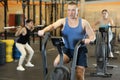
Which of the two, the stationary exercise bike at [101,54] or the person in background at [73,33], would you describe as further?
the stationary exercise bike at [101,54]

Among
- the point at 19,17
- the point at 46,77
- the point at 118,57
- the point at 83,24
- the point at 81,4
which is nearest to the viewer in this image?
the point at 46,77

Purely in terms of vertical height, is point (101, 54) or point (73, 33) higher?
point (73, 33)

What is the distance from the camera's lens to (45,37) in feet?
13.0

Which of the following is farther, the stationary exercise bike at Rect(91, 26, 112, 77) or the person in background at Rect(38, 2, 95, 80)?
the stationary exercise bike at Rect(91, 26, 112, 77)

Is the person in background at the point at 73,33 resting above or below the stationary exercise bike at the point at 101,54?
above

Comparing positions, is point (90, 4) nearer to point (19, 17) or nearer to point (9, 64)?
point (19, 17)

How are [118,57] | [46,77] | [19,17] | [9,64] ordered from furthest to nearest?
[19,17] → [118,57] → [9,64] → [46,77]

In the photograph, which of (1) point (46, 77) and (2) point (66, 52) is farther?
(2) point (66, 52)

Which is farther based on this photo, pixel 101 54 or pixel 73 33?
pixel 101 54

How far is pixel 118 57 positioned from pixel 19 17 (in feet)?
24.3

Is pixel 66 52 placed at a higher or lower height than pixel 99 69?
higher

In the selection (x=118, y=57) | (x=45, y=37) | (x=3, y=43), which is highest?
(x=45, y=37)

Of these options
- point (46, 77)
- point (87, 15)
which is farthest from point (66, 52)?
point (87, 15)

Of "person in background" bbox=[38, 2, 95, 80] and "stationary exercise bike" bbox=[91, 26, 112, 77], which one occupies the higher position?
"person in background" bbox=[38, 2, 95, 80]
